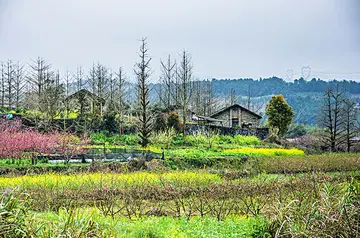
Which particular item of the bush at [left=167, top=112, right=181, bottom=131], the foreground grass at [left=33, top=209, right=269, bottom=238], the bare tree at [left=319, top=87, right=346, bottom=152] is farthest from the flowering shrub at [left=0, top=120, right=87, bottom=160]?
the bare tree at [left=319, top=87, right=346, bottom=152]

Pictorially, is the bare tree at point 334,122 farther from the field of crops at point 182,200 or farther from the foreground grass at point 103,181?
the foreground grass at point 103,181

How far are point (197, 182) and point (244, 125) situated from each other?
30046 mm

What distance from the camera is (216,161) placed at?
19.6 meters

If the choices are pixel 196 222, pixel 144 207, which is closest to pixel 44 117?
pixel 144 207

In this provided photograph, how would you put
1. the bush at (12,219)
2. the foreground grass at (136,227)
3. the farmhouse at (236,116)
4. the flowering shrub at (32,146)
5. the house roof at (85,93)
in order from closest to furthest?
the bush at (12,219) → the foreground grass at (136,227) → the flowering shrub at (32,146) → the house roof at (85,93) → the farmhouse at (236,116)

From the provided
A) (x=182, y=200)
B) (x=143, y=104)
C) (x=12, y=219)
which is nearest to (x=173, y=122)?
(x=143, y=104)

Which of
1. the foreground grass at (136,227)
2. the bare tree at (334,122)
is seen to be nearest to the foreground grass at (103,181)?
the foreground grass at (136,227)

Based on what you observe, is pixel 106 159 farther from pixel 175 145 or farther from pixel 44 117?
pixel 44 117

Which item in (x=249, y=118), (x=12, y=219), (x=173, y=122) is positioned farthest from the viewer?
(x=249, y=118)

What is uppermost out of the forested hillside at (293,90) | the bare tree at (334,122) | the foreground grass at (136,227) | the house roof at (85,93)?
the forested hillside at (293,90)

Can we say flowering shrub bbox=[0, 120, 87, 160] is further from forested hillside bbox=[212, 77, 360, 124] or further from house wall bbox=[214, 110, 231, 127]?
forested hillside bbox=[212, 77, 360, 124]

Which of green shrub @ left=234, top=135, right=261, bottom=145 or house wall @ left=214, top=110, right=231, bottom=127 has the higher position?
house wall @ left=214, top=110, right=231, bottom=127

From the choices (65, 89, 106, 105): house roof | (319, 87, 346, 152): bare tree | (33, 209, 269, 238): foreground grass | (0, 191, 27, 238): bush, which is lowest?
(33, 209, 269, 238): foreground grass

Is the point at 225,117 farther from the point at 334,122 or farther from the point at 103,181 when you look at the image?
the point at 103,181
